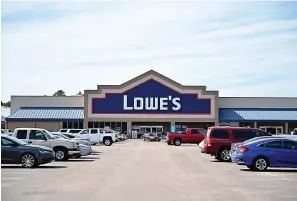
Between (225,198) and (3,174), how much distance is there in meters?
9.28

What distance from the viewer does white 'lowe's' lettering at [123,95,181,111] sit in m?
76.4

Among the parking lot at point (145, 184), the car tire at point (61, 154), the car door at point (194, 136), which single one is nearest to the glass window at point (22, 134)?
the car tire at point (61, 154)

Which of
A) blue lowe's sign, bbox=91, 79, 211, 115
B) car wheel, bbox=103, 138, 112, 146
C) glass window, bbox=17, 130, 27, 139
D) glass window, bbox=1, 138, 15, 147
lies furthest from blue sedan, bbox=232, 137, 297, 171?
blue lowe's sign, bbox=91, 79, 211, 115

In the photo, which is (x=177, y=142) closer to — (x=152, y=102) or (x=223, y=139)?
(x=223, y=139)

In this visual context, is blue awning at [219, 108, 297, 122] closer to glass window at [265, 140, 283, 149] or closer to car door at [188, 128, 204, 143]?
car door at [188, 128, 204, 143]

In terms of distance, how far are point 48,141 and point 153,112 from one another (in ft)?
164

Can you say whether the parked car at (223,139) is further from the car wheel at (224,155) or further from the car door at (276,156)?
the car door at (276,156)

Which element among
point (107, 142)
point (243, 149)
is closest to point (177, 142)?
point (107, 142)

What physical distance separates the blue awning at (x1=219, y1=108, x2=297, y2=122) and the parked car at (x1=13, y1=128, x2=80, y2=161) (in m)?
51.0

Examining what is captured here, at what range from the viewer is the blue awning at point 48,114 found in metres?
76.4

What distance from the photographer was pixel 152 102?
7662cm

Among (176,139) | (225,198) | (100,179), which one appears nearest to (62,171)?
(100,179)

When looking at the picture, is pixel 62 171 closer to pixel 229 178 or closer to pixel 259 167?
pixel 229 178

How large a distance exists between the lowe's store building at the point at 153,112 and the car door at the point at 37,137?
49.4 meters
